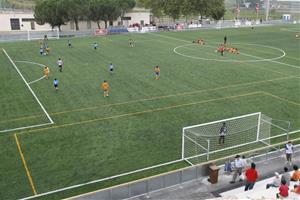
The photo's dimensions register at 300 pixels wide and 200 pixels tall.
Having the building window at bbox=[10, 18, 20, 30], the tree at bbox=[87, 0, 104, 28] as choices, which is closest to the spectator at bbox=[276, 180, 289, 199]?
the tree at bbox=[87, 0, 104, 28]

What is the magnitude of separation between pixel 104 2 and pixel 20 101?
182 feet

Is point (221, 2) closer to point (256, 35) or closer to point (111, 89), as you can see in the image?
point (256, 35)

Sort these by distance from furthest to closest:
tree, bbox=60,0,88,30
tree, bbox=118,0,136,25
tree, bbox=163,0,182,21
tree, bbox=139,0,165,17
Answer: tree, bbox=118,0,136,25
tree, bbox=139,0,165,17
tree, bbox=163,0,182,21
tree, bbox=60,0,88,30

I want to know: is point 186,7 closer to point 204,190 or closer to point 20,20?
point 20,20

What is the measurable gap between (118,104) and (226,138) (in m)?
A: 10.1

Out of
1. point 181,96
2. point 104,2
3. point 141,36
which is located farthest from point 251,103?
point 104,2

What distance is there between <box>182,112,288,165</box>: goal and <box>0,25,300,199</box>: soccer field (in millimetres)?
728

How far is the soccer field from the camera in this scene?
19.0m

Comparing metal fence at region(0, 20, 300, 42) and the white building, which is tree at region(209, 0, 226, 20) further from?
the white building

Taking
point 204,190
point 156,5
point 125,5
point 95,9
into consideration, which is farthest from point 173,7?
point 204,190

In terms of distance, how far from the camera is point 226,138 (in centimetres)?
2150

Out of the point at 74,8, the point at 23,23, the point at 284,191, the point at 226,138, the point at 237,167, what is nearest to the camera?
the point at 284,191

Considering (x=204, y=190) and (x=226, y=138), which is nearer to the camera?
(x=204, y=190)

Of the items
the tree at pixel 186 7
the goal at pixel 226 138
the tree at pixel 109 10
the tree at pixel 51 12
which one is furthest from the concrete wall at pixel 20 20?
the goal at pixel 226 138
